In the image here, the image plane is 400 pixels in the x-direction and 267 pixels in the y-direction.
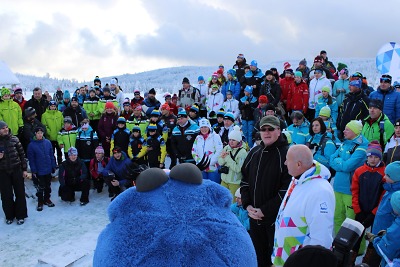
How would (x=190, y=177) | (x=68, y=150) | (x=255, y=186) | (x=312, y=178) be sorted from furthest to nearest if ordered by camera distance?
(x=68, y=150) < (x=255, y=186) < (x=312, y=178) < (x=190, y=177)

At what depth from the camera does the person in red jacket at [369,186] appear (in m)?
4.57

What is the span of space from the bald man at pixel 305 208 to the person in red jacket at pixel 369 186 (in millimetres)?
1659

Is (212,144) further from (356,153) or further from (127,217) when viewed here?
(127,217)

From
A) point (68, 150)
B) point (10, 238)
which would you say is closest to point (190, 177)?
point (10, 238)

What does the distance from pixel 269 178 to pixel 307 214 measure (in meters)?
0.73

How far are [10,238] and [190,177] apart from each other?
19.3ft

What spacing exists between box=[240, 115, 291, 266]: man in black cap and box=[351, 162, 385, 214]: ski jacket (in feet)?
4.81

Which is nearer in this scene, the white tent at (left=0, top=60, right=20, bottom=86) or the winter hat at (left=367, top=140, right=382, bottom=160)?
the winter hat at (left=367, top=140, right=382, bottom=160)

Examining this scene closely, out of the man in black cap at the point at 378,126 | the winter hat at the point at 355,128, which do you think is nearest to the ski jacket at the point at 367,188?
the winter hat at the point at 355,128

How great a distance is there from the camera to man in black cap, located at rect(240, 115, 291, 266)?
147 inches

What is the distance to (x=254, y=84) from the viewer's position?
1030 centimetres

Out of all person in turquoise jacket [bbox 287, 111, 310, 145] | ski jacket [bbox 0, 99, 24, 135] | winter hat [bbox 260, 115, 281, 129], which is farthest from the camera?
ski jacket [bbox 0, 99, 24, 135]

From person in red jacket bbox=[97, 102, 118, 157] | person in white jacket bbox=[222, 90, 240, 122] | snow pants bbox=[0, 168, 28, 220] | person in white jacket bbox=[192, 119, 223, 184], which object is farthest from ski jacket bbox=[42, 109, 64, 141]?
person in white jacket bbox=[222, 90, 240, 122]

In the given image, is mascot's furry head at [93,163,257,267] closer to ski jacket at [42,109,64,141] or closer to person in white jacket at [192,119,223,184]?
person in white jacket at [192,119,223,184]
